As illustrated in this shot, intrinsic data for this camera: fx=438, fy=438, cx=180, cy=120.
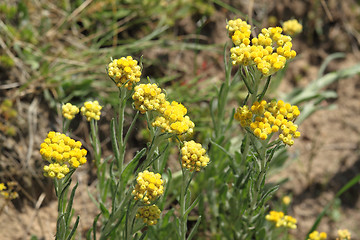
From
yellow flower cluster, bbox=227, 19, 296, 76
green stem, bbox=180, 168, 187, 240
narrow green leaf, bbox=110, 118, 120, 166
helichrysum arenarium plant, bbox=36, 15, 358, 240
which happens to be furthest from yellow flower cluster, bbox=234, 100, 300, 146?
narrow green leaf, bbox=110, 118, 120, 166

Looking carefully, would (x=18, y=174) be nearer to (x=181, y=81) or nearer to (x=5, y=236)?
(x=5, y=236)

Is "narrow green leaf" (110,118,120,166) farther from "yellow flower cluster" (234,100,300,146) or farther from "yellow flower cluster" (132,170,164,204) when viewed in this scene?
"yellow flower cluster" (234,100,300,146)

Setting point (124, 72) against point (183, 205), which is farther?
point (183, 205)

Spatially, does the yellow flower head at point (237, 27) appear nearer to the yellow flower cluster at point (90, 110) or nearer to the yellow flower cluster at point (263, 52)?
the yellow flower cluster at point (263, 52)

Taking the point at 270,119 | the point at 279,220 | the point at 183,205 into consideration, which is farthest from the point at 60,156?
the point at 279,220

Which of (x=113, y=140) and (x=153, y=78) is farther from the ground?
(x=113, y=140)

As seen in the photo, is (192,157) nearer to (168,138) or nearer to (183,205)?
(168,138)
